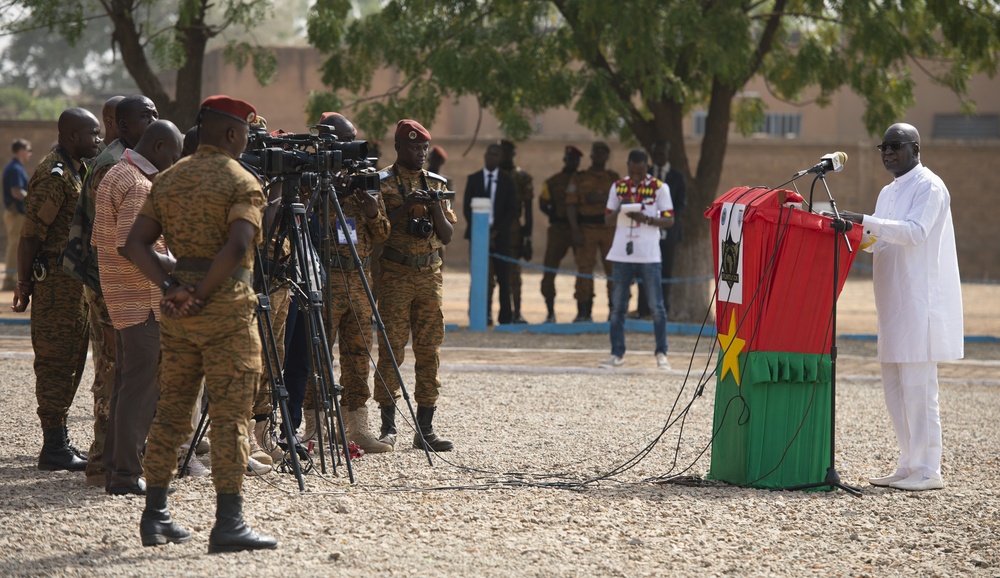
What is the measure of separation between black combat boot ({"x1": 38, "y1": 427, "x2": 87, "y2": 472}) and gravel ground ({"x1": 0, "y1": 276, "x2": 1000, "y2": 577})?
0.09m

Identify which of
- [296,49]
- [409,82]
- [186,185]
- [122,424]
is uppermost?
[296,49]

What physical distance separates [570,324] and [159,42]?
5697mm

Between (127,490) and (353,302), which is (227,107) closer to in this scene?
(127,490)

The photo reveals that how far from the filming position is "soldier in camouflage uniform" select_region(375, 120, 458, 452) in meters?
7.28

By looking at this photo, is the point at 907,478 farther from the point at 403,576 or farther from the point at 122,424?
the point at 122,424

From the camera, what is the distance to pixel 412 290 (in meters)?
7.37

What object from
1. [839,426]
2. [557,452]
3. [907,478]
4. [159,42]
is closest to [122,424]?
[557,452]

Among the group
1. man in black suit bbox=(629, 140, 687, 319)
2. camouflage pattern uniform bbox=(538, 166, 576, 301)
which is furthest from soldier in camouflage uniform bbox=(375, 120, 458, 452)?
camouflage pattern uniform bbox=(538, 166, 576, 301)

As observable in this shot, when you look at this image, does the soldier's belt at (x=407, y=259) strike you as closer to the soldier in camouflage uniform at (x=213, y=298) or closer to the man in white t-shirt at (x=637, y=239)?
the soldier in camouflage uniform at (x=213, y=298)

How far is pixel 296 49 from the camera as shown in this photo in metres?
33.2

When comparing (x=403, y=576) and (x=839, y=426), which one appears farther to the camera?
(x=839, y=426)

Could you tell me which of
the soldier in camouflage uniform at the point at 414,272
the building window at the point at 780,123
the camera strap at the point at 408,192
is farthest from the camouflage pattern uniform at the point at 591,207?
the building window at the point at 780,123

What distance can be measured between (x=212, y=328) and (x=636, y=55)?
29.1ft

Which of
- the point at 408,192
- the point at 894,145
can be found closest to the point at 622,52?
the point at 408,192
